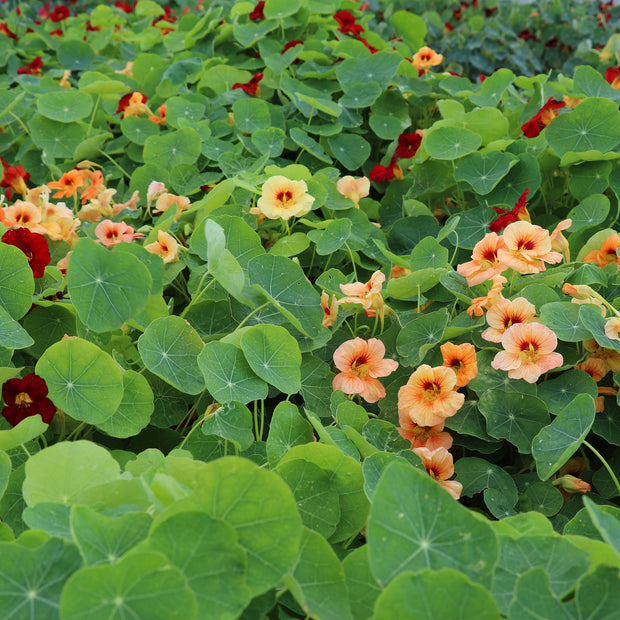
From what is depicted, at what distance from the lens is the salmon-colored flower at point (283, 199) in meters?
1.32

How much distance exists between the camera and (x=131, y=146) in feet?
6.56

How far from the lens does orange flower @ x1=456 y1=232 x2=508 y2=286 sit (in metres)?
1.16

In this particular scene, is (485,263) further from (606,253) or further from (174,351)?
(174,351)

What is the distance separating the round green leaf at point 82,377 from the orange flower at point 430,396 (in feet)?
1.48

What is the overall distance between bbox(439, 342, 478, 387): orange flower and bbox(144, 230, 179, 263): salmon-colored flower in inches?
22.3

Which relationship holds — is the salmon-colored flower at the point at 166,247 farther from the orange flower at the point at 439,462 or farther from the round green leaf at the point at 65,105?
the round green leaf at the point at 65,105

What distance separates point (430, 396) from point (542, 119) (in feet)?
3.32

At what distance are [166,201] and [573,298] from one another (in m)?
0.90

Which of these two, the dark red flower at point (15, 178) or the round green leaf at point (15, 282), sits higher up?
the round green leaf at point (15, 282)

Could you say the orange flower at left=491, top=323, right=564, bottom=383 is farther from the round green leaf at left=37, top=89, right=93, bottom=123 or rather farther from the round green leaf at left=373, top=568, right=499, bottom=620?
the round green leaf at left=37, top=89, right=93, bottom=123

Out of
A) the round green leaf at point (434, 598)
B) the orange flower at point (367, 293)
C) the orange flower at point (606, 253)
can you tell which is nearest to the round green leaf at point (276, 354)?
the orange flower at point (367, 293)

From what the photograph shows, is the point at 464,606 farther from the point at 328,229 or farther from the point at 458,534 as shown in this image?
the point at 328,229

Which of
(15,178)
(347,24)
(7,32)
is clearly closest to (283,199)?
(15,178)

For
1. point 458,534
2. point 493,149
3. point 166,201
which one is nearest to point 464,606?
point 458,534
